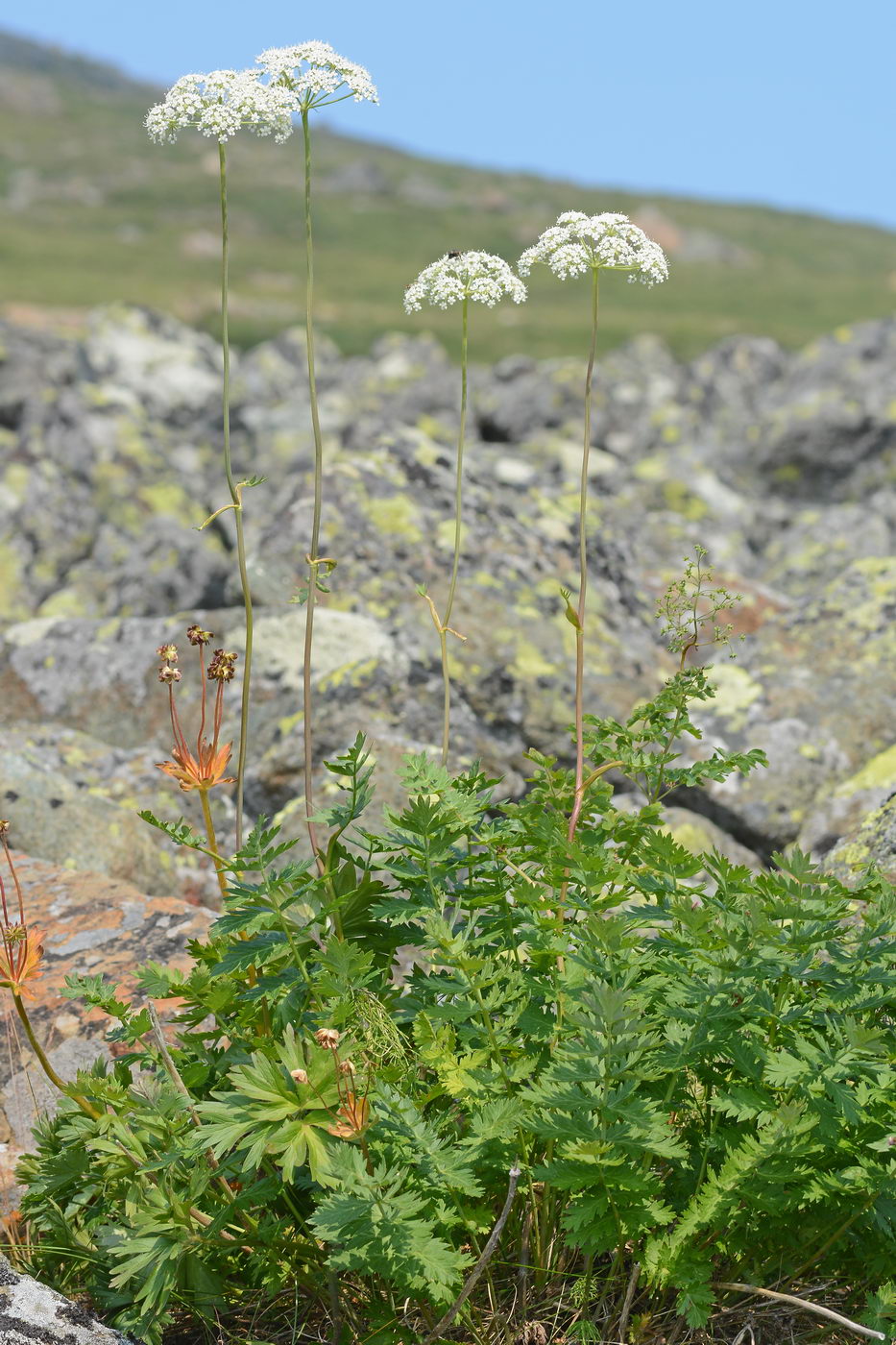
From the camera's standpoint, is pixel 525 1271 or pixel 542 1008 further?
pixel 542 1008

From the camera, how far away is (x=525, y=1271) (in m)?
3.48

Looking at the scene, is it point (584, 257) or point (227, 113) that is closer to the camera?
point (227, 113)

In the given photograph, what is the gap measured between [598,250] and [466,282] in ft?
Answer: 1.89


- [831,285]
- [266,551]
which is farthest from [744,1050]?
[831,285]

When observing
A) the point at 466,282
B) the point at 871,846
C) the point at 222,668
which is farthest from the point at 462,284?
the point at 871,846

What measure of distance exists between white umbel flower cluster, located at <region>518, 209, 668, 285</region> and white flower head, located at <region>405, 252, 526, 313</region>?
0.47 ft

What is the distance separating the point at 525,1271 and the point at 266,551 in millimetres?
6917

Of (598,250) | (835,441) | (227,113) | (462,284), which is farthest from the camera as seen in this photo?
(835,441)

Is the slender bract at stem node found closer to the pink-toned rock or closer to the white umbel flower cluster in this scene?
the white umbel flower cluster

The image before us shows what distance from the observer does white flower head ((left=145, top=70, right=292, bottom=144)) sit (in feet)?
12.4

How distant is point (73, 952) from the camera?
16.9ft

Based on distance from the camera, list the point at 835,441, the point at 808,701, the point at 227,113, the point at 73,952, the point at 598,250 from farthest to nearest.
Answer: the point at 835,441 → the point at 808,701 → the point at 73,952 → the point at 598,250 → the point at 227,113

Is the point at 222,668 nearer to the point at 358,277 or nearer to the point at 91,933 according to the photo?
the point at 91,933

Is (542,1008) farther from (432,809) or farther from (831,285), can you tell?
(831,285)
